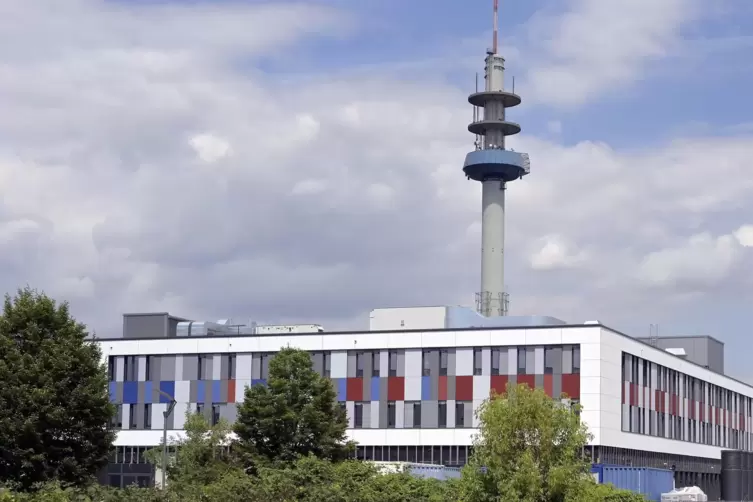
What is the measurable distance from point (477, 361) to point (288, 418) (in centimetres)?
2406

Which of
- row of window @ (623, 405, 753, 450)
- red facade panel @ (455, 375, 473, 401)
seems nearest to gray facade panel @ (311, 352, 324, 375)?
red facade panel @ (455, 375, 473, 401)

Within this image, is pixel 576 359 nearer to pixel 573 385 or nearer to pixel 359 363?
pixel 573 385

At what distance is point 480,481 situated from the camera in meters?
47.1

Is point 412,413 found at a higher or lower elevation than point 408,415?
higher

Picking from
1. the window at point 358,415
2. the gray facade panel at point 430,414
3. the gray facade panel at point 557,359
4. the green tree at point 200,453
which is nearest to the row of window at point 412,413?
the window at point 358,415

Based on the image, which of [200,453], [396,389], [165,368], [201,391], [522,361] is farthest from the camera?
[165,368]

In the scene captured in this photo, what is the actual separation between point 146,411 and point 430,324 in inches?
955

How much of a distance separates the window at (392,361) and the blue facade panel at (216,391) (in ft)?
46.9

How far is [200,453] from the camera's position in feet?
253

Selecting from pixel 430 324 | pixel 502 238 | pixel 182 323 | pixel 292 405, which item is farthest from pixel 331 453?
pixel 502 238

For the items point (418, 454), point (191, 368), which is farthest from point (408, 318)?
point (191, 368)

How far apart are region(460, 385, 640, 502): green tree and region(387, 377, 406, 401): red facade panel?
134ft

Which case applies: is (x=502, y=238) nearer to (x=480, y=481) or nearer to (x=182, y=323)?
(x=182, y=323)

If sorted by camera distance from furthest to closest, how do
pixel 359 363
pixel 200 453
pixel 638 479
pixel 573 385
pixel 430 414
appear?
pixel 359 363 < pixel 430 414 < pixel 573 385 < pixel 638 479 < pixel 200 453
